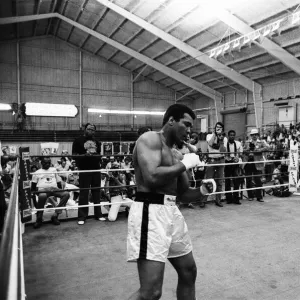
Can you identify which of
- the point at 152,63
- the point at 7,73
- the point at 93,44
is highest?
the point at 93,44

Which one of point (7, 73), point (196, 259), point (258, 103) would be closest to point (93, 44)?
point (7, 73)

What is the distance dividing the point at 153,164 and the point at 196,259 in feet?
5.36

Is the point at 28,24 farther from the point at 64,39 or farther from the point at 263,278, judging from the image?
the point at 263,278

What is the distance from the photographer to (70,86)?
20.1 metres

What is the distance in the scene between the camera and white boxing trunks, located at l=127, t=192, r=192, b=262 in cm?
150

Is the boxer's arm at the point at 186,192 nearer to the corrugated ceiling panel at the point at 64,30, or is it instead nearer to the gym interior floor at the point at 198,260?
the gym interior floor at the point at 198,260

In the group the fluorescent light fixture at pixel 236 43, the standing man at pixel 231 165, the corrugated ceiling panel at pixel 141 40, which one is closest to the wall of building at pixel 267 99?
the fluorescent light fixture at pixel 236 43

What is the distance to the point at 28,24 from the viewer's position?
16828 mm

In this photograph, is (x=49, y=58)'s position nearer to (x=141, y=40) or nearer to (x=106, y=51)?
(x=106, y=51)

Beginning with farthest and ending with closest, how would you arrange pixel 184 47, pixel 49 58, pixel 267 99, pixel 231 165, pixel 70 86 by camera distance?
1. pixel 70 86
2. pixel 49 58
3. pixel 267 99
4. pixel 184 47
5. pixel 231 165

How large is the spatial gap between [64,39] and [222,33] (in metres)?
11.6

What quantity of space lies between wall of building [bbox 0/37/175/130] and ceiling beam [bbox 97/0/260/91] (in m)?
7.48

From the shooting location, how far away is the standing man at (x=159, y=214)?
1475mm

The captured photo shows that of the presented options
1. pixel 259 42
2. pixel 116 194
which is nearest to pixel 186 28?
pixel 259 42
